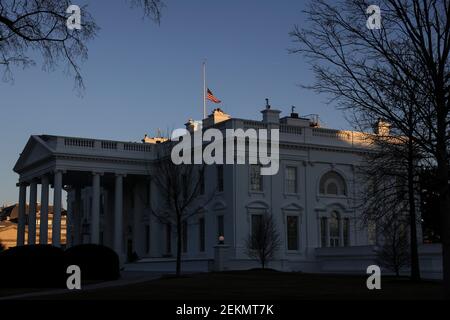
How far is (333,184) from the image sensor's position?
55.8 meters

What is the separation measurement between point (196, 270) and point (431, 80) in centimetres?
3172

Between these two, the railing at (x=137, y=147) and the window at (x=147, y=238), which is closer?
the railing at (x=137, y=147)

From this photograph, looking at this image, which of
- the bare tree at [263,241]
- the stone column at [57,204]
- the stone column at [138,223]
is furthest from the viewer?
the stone column at [138,223]

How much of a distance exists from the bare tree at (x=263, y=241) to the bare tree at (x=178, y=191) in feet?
15.1

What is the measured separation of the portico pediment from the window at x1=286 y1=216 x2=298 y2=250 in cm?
2033

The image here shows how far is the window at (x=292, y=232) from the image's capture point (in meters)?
52.4

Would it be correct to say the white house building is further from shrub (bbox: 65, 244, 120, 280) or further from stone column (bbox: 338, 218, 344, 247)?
shrub (bbox: 65, 244, 120, 280)

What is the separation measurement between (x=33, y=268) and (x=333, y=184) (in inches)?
1192

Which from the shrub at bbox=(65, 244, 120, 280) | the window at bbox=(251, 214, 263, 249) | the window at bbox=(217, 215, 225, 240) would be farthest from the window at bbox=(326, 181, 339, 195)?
Answer: the shrub at bbox=(65, 244, 120, 280)

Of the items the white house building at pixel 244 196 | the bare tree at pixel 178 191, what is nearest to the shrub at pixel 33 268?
the bare tree at pixel 178 191

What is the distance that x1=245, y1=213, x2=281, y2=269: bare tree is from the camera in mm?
46469

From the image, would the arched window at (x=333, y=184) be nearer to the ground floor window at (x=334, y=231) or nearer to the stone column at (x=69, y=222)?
the ground floor window at (x=334, y=231)

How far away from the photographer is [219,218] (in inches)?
2052
